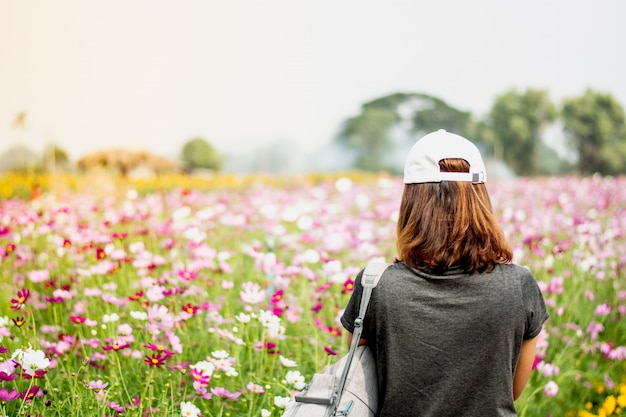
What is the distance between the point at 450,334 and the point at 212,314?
51.0 inches

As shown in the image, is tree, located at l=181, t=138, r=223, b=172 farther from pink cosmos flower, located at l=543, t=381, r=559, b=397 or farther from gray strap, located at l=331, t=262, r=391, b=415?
gray strap, located at l=331, t=262, r=391, b=415

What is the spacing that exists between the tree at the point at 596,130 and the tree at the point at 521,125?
3.00 m

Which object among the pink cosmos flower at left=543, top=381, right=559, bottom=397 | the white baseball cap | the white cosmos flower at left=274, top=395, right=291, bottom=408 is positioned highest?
the white baseball cap

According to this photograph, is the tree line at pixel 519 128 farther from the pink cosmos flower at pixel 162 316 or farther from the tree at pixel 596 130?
the pink cosmos flower at pixel 162 316

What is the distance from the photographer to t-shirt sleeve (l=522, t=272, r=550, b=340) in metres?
1.45

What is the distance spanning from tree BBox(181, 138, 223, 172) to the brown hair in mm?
28201

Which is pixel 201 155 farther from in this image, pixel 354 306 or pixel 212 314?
pixel 354 306

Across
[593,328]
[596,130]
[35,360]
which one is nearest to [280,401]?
[35,360]

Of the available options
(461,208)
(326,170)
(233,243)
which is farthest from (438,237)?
(326,170)

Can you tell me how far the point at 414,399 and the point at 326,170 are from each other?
13674mm

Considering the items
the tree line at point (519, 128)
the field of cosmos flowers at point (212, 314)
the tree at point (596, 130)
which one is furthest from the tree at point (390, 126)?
the field of cosmos flowers at point (212, 314)

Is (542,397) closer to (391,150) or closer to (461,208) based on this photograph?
(461,208)

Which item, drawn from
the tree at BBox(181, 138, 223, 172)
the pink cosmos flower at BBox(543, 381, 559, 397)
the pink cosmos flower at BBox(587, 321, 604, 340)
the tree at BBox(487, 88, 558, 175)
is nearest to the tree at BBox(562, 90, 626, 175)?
the tree at BBox(487, 88, 558, 175)

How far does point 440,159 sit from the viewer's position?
148 centimetres
